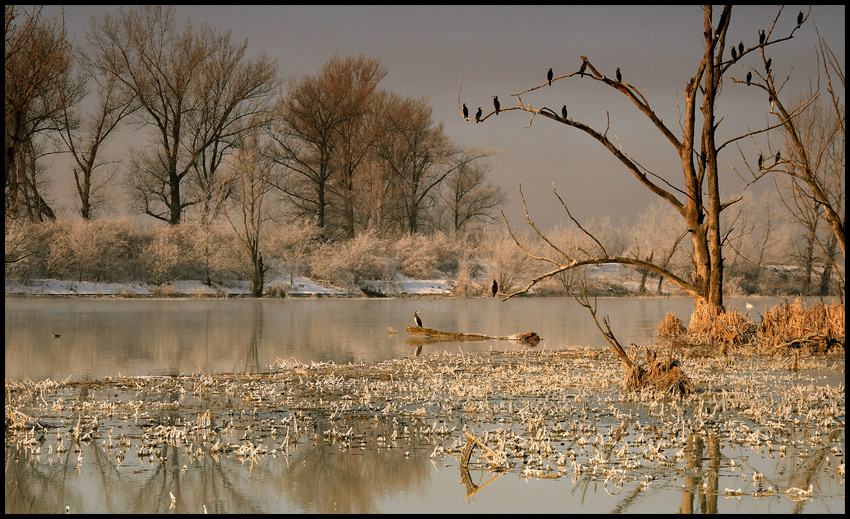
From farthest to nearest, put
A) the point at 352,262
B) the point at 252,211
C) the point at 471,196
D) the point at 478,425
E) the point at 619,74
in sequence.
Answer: the point at 471,196
the point at 352,262
the point at 252,211
the point at 619,74
the point at 478,425

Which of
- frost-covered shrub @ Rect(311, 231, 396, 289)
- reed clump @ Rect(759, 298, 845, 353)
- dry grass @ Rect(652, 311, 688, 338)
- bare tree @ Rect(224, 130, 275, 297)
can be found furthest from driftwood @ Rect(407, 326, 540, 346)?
frost-covered shrub @ Rect(311, 231, 396, 289)

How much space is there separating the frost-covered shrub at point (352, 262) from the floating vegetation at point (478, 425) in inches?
1052

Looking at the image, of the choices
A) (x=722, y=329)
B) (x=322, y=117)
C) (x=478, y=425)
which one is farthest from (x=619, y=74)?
(x=322, y=117)

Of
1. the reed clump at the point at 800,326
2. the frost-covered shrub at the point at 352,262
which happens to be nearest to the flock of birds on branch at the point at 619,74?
the reed clump at the point at 800,326

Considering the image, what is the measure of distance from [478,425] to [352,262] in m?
31.2

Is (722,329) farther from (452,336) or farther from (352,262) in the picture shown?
(352,262)

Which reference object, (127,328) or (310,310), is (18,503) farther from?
(310,310)

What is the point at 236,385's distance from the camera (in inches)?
358

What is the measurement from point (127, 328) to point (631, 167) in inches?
416

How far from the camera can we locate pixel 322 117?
43.6m

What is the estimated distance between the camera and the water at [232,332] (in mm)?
11445

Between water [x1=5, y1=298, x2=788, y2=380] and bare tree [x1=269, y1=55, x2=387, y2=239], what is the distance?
1705 centimetres

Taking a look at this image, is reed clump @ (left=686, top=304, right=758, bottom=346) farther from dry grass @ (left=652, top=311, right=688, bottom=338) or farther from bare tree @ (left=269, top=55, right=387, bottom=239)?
bare tree @ (left=269, top=55, right=387, bottom=239)

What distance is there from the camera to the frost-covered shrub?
37.1 metres
